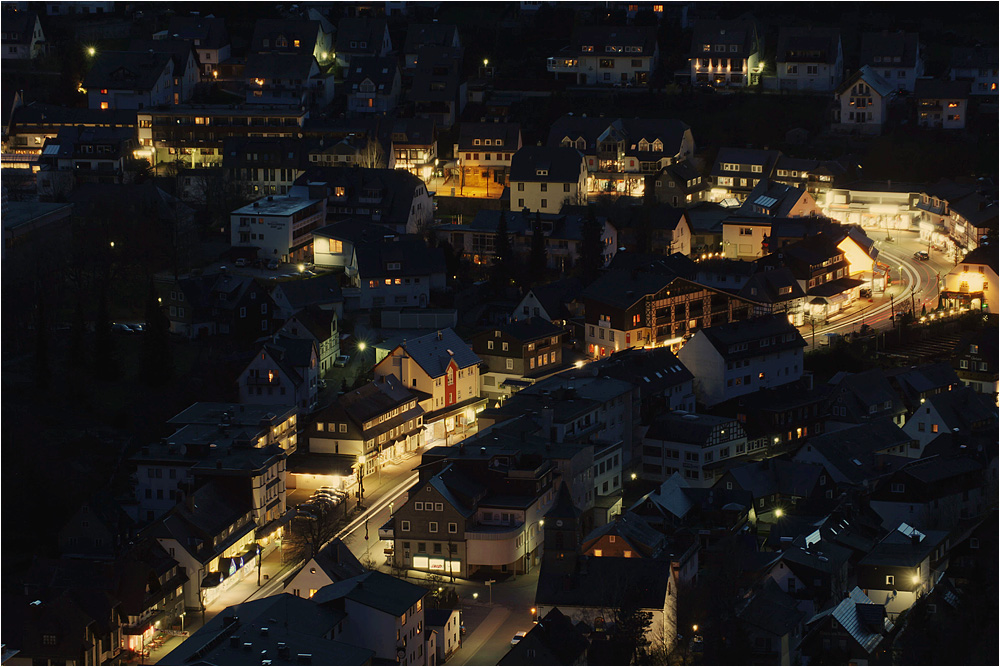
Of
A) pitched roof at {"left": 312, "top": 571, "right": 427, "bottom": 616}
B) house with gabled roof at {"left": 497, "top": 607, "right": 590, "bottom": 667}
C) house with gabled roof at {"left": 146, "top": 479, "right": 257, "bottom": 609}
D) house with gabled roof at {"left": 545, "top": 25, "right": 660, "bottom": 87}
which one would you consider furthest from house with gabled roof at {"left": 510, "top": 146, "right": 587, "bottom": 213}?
house with gabled roof at {"left": 497, "top": 607, "right": 590, "bottom": 667}

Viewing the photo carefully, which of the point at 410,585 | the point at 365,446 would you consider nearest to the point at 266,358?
the point at 365,446

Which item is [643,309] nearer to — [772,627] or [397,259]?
[397,259]

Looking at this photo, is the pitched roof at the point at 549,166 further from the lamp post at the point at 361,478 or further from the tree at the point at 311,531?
the tree at the point at 311,531

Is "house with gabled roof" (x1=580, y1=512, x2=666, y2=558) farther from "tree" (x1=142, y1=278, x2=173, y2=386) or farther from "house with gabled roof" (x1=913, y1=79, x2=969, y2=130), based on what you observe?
"house with gabled roof" (x1=913, y1=79, x2=969, y2=130)

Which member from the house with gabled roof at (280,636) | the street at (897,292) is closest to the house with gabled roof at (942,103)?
the street at (897,292)

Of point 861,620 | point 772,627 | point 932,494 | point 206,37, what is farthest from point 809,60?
point 772,627

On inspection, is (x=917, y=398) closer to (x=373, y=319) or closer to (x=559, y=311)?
(x=559, y=311)
